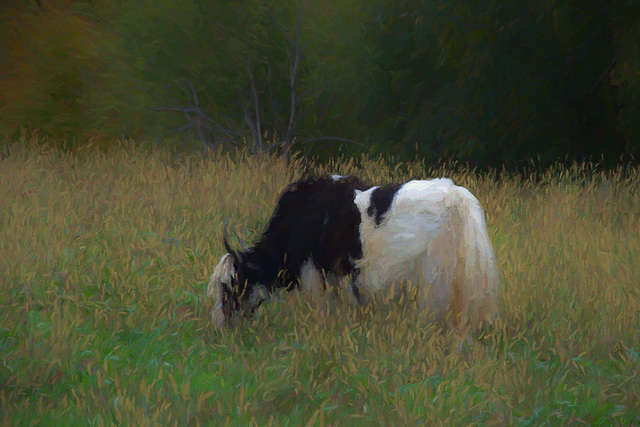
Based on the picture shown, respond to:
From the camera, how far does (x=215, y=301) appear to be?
4.21 meters

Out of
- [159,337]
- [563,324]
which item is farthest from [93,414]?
[563,324]

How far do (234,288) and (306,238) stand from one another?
0.62 meters

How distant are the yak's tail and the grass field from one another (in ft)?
0.63

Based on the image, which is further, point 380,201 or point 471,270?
point 380,201

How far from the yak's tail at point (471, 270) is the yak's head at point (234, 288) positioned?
4.66ft

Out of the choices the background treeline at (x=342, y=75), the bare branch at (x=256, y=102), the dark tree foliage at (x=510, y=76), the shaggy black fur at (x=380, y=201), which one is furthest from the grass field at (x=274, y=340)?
the bare branch at (x=256, y=102)

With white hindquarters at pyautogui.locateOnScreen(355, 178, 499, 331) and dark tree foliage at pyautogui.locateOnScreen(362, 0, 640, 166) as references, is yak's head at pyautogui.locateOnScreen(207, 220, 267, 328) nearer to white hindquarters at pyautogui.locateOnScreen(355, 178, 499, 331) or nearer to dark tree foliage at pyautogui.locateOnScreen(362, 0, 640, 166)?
white hindquarters at pyautogui.locateOnScreen(355, 178, 499, 331)

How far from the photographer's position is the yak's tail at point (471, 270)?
12.1ft

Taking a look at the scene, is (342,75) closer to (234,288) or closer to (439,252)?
(234,288)

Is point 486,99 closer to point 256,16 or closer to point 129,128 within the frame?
Answer: point 256,16

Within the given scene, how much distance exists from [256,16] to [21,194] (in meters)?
8.42

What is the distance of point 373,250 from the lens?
157 inches

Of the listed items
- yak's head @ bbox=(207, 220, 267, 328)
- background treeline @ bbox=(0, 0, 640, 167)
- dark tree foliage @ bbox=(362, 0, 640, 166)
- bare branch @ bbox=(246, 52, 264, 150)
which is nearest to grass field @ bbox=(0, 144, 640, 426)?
yak's head @ bbox=(207, 220, 267, 328)

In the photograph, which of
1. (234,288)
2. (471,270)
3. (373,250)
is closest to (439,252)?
(471,270)
